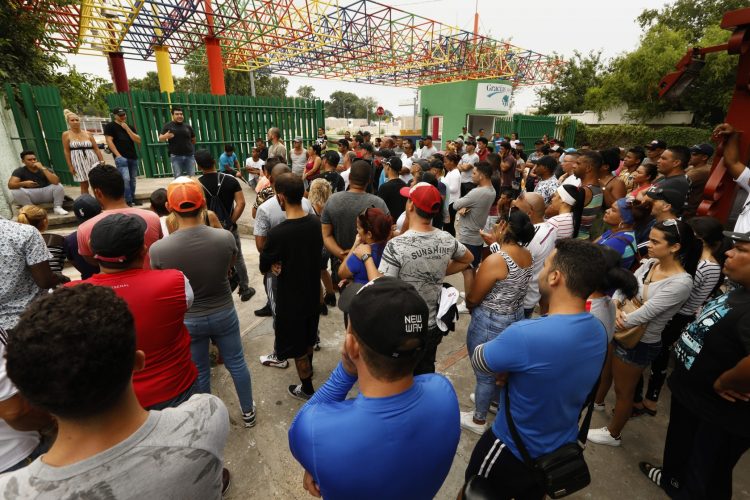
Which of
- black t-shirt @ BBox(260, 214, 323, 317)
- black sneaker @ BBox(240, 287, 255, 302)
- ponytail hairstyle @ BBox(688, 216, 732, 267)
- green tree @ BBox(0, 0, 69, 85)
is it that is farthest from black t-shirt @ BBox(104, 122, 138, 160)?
ponytail hairstyle @ BBox(688, 216, 732, 267)

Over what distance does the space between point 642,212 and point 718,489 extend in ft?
6.84

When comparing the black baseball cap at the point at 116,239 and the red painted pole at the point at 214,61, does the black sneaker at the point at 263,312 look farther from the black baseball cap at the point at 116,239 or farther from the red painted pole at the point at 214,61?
the red painted pole at the point at 214,61

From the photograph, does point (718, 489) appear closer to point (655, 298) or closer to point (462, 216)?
point (655, 298)

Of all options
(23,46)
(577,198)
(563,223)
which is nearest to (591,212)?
(577,198)

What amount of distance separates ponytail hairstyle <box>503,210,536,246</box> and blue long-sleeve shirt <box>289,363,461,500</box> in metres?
1.64

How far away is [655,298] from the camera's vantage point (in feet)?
8.09

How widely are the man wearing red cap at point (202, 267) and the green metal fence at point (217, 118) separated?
8375 mm

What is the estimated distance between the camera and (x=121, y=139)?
22.6 feet

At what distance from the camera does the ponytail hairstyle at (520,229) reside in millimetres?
2494

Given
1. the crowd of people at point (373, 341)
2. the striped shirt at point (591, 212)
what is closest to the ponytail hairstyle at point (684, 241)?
the crowd of people at point (373, 341)

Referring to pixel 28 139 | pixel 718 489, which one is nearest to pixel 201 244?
pixel 718 489

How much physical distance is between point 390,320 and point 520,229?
1718mm

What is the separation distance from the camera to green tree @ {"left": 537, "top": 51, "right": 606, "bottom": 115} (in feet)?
92.5

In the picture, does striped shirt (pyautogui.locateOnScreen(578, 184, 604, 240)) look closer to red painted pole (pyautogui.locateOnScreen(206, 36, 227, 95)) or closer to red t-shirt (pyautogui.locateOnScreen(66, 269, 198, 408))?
red t-shirt (pyautogui.locateOnScreen(66, 269, 198, 408))
